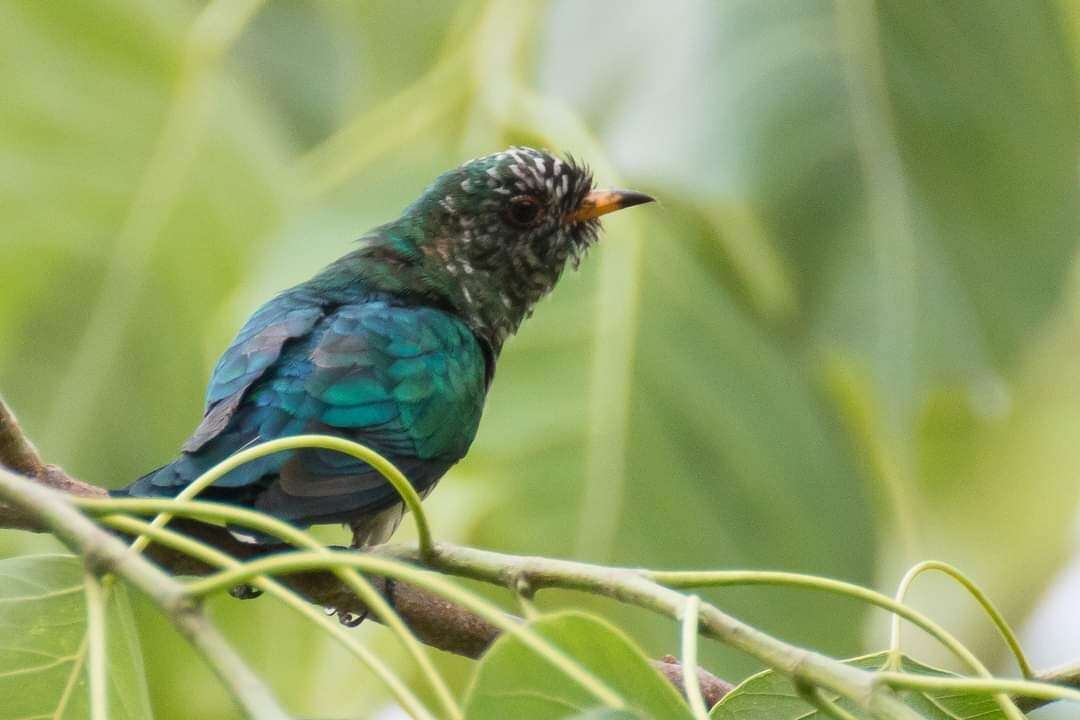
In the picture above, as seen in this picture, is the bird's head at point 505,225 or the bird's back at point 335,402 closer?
the bird's back at point 335,402

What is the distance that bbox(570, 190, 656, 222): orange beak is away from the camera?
15.3ft

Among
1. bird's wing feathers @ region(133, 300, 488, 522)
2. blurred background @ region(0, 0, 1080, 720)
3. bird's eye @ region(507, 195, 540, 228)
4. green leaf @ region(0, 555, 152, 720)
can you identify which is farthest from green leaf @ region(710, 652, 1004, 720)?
bird's eye @ region(507, 195, 540, 228)

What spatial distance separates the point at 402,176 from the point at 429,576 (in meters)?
3.72

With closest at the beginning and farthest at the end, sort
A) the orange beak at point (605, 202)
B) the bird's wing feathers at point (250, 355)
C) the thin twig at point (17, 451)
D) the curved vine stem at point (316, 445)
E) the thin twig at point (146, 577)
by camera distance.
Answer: the thin twig at point (146, 577) → the curved vine stem at point (316, 445) → the thin twig at point (17, 451) → the bird's wing feathers at point (250, 355) → the orange beak at point (605, 202)

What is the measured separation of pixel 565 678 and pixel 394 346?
255cm

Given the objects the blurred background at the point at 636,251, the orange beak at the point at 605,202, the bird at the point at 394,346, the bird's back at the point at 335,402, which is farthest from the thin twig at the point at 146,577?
the orange beak at the point at 605,202

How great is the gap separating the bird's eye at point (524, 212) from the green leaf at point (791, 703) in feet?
10.1

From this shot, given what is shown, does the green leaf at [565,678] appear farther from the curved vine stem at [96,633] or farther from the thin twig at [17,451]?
the thin twig at [17,451]

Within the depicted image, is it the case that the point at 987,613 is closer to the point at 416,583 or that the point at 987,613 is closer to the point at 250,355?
the point at 416,583

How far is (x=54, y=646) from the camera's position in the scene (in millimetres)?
1974

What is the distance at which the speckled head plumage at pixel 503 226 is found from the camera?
487cm

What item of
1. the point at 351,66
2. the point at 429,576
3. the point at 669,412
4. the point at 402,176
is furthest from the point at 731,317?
the point at 429,576

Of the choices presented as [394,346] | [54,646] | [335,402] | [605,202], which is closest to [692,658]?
[54,646]

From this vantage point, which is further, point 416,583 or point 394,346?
point 394,346
